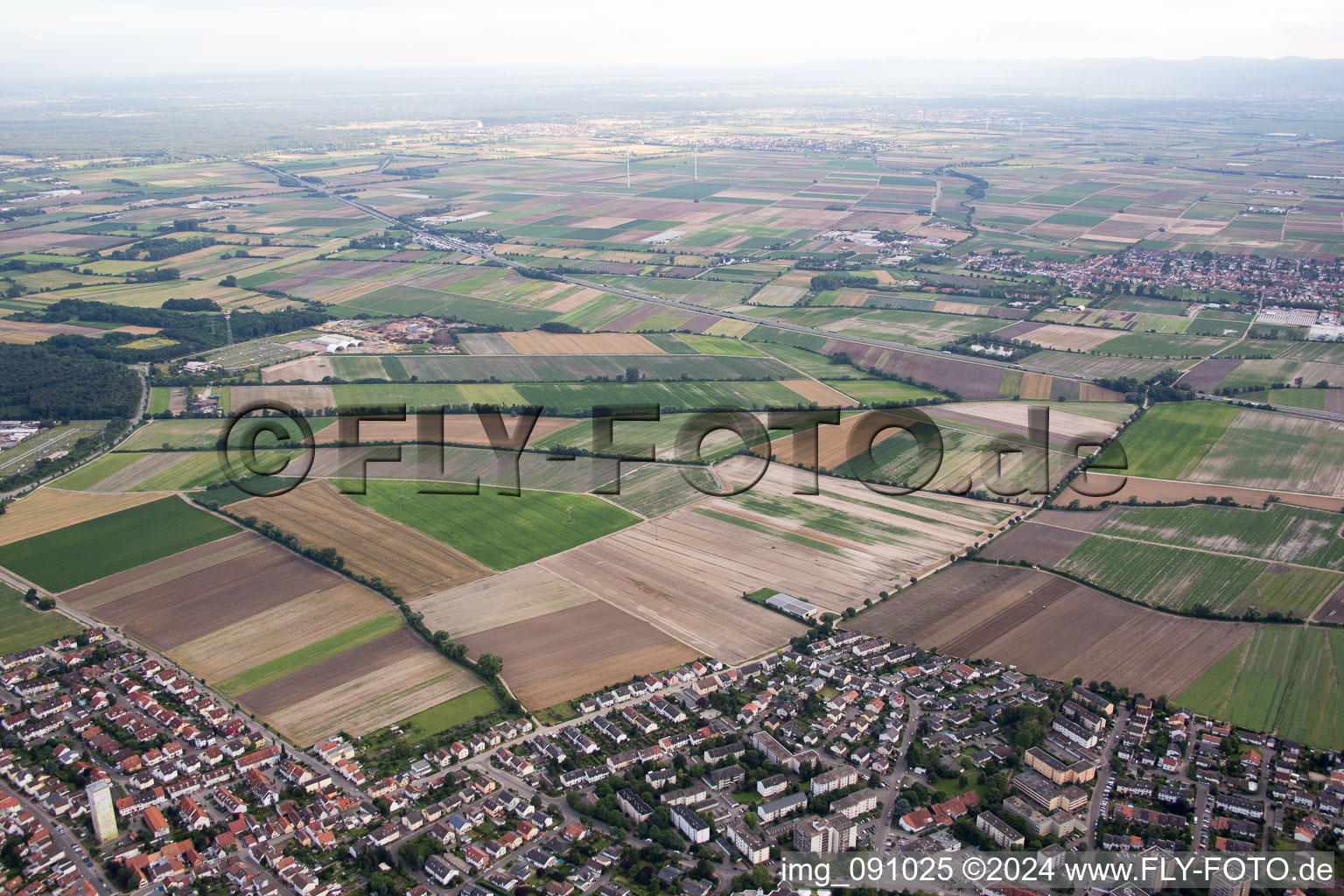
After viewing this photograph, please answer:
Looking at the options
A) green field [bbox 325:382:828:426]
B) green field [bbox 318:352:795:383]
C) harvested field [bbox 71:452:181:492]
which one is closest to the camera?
harvested field [bbox 71:452:181:492]

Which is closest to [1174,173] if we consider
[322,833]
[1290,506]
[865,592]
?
[1290,506]

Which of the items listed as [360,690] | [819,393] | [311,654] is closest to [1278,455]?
[819,393]

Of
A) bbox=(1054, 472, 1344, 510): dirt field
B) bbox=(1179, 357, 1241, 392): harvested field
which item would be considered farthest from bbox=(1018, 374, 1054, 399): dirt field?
bbox=(1054, 472, 1344, 510): dirt field

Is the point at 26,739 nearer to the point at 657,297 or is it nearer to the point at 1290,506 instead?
the point at 1290,506

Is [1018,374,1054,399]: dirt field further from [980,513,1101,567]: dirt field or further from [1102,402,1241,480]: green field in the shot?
[980,513,1101,567]: dirt field

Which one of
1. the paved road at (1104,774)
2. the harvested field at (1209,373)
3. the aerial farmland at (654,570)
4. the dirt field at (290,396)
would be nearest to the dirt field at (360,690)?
the aerial farmland at (654,570)

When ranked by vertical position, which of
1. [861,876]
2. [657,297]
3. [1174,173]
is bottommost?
[861,876]
